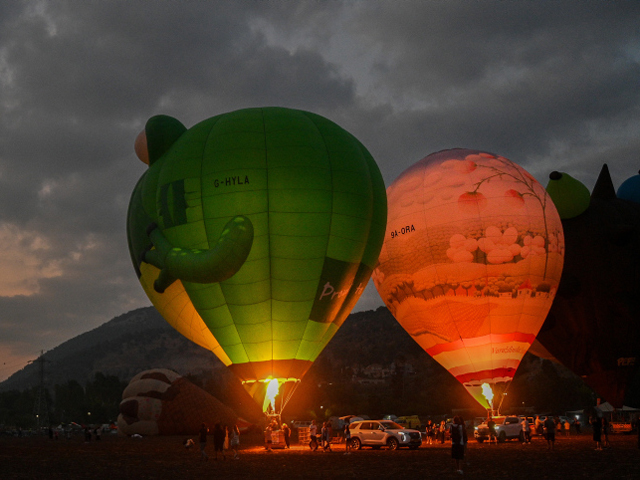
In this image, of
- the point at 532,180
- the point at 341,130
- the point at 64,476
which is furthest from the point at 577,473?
the point at 532,180

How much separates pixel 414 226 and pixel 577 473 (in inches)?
571

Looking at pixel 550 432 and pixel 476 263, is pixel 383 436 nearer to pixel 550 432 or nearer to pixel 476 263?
pixel 550 432

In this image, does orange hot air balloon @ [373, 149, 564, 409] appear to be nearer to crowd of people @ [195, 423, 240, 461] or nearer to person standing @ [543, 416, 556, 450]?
person standing @ [543, 416, 556, 450]

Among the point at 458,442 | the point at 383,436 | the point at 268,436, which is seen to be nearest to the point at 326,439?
the point at 383,436

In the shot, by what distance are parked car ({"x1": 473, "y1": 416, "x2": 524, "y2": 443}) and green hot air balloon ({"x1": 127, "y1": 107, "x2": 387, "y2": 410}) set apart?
9.70 meters

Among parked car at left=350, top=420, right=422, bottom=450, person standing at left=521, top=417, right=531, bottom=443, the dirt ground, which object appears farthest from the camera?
person standing at left=521, top=417, right=531, bottom=443

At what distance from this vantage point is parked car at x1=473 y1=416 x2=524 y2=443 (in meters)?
29.4

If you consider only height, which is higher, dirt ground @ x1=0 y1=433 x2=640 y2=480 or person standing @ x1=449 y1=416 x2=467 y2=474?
person standing @ x1=449 y1=416 x2=467 y2=474

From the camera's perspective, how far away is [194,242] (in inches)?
875

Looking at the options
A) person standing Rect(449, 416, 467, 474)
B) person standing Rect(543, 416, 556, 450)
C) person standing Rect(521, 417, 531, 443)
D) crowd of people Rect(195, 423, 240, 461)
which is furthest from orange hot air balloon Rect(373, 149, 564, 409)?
person standing Rect(449, 416, 467, 474)

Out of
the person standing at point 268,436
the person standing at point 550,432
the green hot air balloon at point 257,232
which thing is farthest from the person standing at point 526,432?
the person standing at point 268,436

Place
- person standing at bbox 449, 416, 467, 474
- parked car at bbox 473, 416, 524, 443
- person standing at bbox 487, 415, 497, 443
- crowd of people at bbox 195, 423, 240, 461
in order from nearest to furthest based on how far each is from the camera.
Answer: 1. person standing at bbox 449, 416, 467, 474
2. crowd of people at bbox 195, 423, 240, 461
3. person standing at bbox 487, 415, 497, 443
4. parked car at bbox 473, 416, 524, 443

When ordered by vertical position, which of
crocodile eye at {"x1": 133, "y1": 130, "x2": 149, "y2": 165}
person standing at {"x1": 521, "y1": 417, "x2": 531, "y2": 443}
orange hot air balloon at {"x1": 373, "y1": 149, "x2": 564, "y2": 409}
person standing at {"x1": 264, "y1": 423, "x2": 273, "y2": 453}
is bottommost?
person standing at {"x1": 521, "y1": 417, "x2": 531, "y2": 443}

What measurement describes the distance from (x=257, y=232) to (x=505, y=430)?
1468 cm
